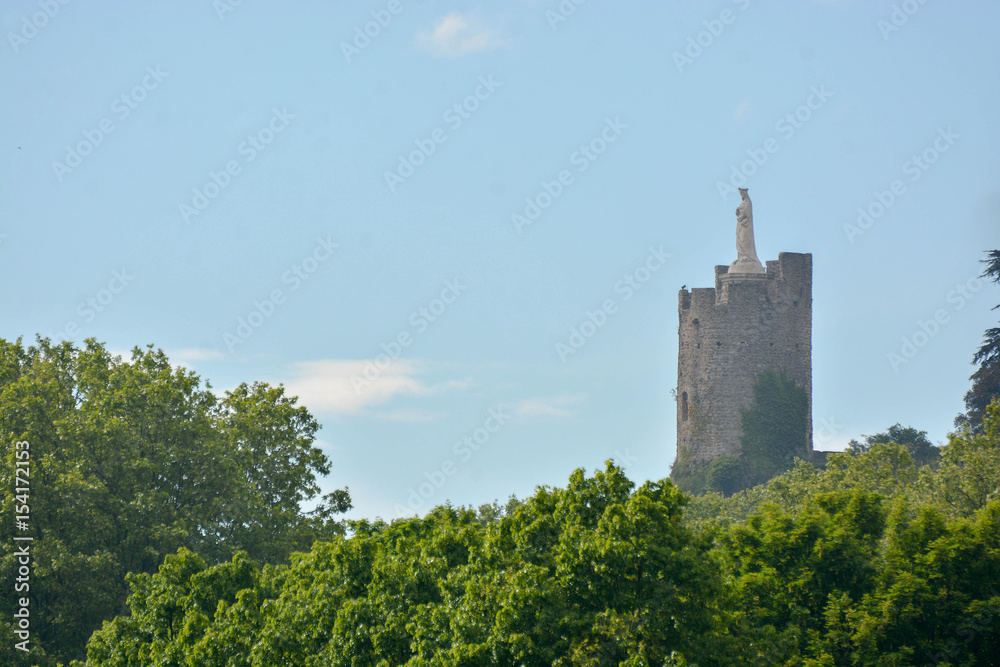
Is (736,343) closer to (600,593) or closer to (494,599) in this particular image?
(600,593)

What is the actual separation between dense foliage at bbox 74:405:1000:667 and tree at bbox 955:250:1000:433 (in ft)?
102

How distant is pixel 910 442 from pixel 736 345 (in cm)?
1024

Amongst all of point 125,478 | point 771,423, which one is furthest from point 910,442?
point 125,478

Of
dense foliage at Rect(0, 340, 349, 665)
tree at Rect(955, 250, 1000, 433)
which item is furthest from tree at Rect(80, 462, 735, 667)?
tree at Rect(955, 250, 1000, 433)

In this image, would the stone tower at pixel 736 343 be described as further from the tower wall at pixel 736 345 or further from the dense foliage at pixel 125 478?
the dense foliage at pixel 125 478

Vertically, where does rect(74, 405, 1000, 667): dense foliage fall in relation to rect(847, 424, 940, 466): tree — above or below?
below

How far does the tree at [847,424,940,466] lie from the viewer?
68.3m

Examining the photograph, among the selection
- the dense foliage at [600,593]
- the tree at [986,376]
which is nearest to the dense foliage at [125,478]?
the dense foliage at [600,593]

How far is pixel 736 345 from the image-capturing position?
6756cm

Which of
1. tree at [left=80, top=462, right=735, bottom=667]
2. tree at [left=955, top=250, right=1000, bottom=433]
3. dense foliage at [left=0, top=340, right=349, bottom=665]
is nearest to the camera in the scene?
tree at [left=80, top=462, right=735, bottom=667]

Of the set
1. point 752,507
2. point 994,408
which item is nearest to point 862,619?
point 994,408

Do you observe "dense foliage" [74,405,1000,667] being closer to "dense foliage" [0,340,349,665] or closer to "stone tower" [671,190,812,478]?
"dense foliage" [0,340,349,665]

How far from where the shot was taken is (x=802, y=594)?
26.8 metres

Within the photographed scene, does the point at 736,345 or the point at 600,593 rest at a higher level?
the point at 736,345
